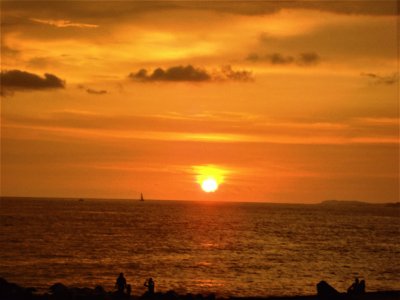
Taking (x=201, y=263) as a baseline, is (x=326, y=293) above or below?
above

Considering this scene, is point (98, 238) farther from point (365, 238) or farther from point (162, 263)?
point (365, 238)

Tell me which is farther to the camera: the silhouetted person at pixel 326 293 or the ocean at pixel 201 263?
the ocean at pixel 201 263

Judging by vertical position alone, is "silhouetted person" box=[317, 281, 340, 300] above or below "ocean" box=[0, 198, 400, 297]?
above

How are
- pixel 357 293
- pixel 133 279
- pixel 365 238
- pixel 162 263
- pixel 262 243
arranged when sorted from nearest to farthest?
pixel 357 293, pixel 133 279, pixel 162 263, pixel 262 243, pixel 365 238

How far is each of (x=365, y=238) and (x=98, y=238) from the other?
56.3 metres

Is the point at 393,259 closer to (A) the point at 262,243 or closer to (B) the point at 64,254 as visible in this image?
(A) the point at 262,243

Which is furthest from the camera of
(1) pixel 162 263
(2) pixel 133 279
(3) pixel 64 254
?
(3) pixel 64 254

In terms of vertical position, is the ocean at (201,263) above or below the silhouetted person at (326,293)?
below

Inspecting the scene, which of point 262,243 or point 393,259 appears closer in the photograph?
point 393,259

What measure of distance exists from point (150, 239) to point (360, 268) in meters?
48.6

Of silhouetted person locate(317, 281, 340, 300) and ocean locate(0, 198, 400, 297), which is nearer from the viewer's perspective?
silhouetted person locate(317, 281, 340, 300)

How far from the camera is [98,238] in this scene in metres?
111

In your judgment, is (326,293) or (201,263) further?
(201,263)

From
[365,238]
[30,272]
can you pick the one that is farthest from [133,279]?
[365,238]
